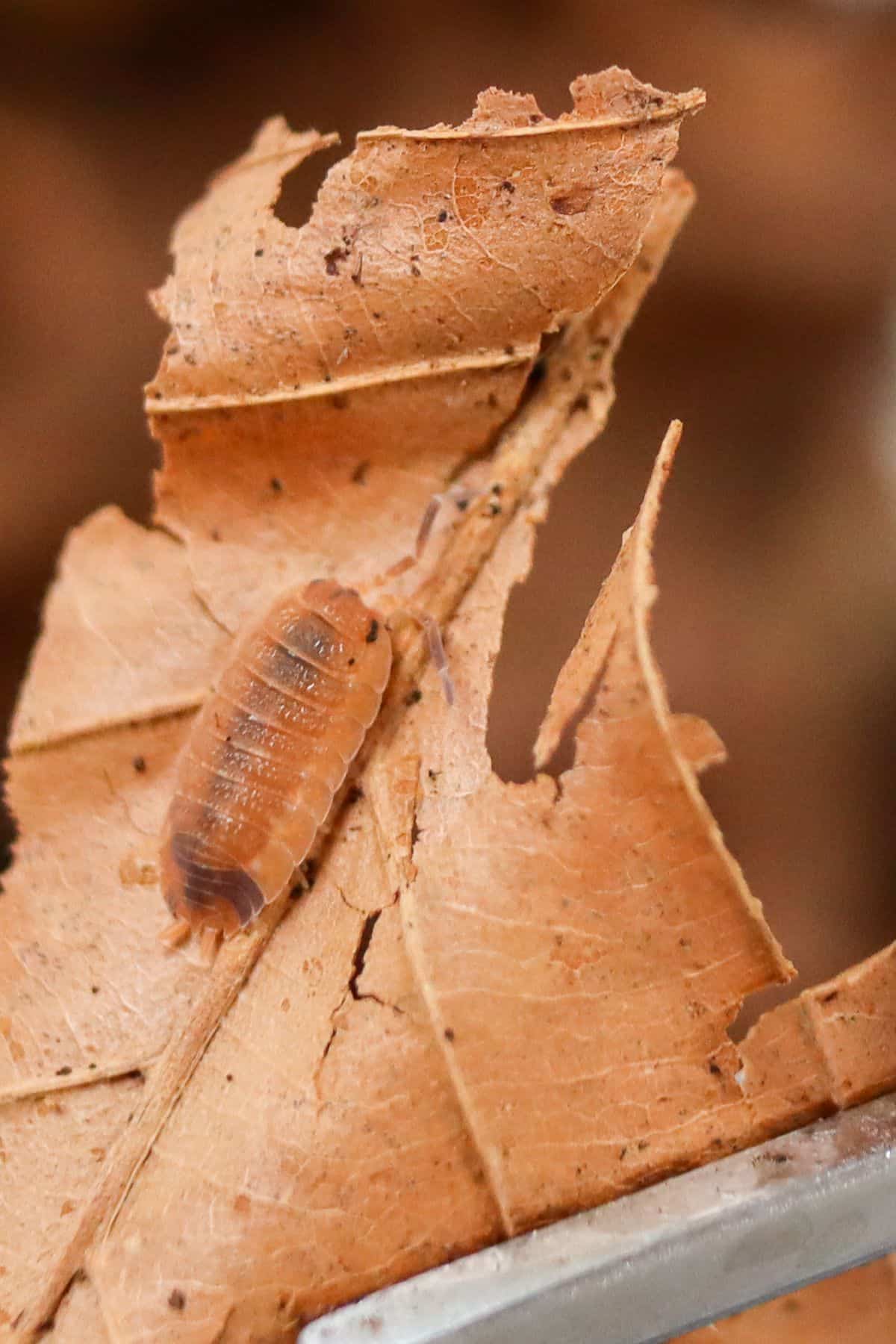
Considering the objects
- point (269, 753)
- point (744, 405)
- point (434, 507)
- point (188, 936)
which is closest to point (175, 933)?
point (188, 936)

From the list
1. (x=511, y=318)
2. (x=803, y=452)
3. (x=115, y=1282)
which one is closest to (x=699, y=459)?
(x=803, y=452)

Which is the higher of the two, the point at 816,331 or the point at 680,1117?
the point at 816,331

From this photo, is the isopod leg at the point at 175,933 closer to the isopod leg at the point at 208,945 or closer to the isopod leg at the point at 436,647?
the isopod leg at the point at 208,945

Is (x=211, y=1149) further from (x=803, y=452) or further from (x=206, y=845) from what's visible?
(x=803, y=452)

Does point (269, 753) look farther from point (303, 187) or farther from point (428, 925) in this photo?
point (303, 187)

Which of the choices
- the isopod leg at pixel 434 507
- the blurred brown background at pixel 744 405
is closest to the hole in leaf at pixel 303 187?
the blurred brown background at pixel 744 405

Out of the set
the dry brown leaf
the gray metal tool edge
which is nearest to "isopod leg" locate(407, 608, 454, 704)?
the dry brown leaf
